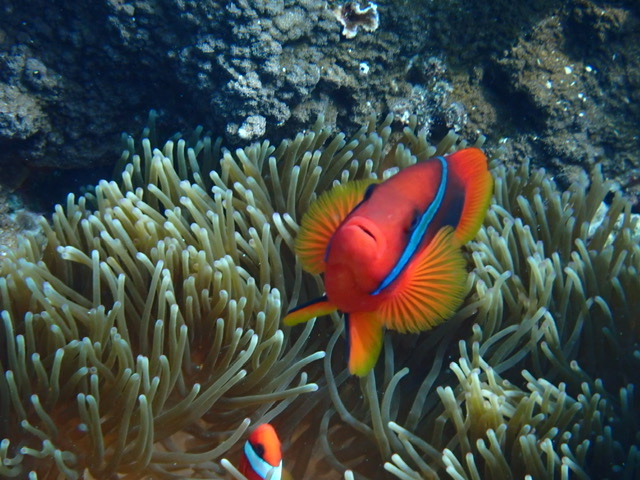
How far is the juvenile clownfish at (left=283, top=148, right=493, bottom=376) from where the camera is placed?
1247mm

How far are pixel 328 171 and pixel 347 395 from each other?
3.49 ft

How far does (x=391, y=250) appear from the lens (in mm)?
1271

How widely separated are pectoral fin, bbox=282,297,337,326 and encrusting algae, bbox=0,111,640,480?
0.41 metres

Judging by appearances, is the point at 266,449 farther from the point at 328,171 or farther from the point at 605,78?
the point at 605,78

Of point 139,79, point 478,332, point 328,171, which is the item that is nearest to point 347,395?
point 478,332

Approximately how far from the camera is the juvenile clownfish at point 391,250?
1.25 metres

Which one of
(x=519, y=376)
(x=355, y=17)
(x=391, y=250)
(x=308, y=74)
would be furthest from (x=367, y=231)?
(x=355, y=17)

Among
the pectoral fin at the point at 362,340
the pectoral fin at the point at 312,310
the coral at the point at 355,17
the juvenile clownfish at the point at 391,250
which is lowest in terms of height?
the pectoral fin at the point at 362,340

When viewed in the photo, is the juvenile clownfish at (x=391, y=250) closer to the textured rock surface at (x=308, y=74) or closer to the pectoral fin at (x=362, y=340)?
the pectoral fin at (x=362, y=340)

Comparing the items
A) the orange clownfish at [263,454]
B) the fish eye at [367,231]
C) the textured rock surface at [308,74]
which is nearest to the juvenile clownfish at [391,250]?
the fish eye at [367,231]

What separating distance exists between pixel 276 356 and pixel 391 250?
2.34 ft

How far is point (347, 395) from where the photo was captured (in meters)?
1.96

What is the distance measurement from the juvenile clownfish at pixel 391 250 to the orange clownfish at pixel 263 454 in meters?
0.34

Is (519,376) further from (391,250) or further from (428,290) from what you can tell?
(391,250)
